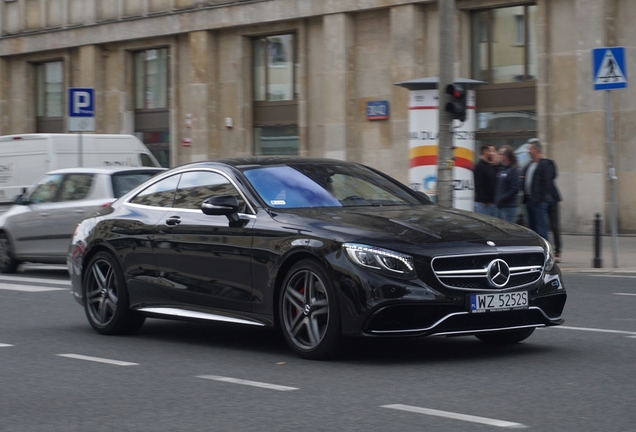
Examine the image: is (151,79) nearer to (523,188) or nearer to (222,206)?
(523,188)

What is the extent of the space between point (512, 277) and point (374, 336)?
3.33ft

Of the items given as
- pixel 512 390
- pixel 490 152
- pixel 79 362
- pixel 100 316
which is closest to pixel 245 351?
pixel 79 362

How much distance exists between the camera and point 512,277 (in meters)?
8.08

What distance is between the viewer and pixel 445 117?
1822cm

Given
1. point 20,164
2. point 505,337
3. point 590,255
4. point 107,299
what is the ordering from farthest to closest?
point 20,164 < point 590,255 < point 107,299 < point 505,337

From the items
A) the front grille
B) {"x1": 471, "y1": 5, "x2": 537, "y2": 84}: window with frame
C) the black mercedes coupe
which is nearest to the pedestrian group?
{"x1": 471, "y1": 5, "x2": 537, "y2": 84}: window with frame

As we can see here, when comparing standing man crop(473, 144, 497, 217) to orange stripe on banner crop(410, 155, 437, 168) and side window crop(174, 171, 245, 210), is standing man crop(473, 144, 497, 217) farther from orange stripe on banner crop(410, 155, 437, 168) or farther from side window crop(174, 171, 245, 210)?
side window crop(174, 171, 245, 210)

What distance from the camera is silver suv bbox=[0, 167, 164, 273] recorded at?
659 inches

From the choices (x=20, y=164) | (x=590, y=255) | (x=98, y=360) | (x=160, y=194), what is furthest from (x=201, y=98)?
(x=98, y=360)

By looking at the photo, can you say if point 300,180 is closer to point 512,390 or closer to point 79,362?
point 79,362

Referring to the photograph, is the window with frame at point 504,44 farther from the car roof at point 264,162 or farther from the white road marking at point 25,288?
the car roof at point 264,162

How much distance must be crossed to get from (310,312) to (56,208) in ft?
32.0

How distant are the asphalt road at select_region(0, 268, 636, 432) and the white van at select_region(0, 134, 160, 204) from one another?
12103mm

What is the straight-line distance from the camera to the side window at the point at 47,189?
1744 cm
